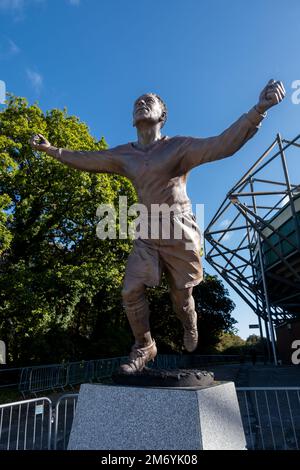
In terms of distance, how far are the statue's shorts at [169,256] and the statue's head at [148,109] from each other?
3.57 feet

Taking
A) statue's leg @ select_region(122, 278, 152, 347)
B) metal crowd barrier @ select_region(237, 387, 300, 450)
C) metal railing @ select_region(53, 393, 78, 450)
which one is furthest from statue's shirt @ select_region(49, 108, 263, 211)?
metal crowd barrier @ select_region(237, 387, 300, 450)

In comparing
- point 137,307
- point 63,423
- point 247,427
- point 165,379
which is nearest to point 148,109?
point 137,307

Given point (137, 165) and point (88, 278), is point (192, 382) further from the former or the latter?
point (88, 278)

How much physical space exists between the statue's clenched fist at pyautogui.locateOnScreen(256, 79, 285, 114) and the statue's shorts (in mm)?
1230

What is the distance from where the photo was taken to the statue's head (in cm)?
373

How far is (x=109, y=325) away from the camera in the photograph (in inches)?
656

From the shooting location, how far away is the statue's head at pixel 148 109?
3.73 metres

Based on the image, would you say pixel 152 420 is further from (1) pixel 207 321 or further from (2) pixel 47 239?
(1) pixel 207 321

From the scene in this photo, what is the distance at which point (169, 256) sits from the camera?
11.6 feet

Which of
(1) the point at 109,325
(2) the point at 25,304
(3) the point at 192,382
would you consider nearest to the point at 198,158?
(3) the point at 192,382

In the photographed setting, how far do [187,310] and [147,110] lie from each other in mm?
2110

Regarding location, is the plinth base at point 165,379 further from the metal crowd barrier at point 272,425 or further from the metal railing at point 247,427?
the metal crowd barrier at point 272,425

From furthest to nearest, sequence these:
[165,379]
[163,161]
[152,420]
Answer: [163,161]
[165,379]
[152,420]

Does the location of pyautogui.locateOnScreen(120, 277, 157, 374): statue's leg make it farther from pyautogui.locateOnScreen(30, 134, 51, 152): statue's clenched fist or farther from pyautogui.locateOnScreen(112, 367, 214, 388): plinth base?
pyautogui.locateOnScreen(30, 134, 51, 152): statue's clenched fist
